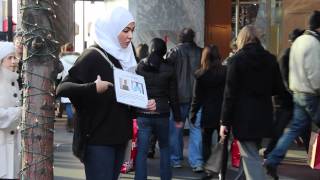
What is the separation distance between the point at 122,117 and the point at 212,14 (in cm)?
808

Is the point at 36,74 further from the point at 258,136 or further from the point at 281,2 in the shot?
the point at 281,2

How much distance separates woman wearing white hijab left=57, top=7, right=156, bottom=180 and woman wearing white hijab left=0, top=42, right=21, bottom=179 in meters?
1.29

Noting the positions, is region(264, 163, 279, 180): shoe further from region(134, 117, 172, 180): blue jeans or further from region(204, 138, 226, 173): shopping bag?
region(134, 117, 172, 180): blue jeans

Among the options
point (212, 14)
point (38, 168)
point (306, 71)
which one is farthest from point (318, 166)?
point (212, 14)

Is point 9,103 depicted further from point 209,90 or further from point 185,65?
point 185,65

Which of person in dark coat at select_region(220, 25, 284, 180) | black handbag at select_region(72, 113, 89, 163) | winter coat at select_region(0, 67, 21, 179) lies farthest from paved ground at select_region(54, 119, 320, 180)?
black handbag at select_region(72, 113, 89, 163)

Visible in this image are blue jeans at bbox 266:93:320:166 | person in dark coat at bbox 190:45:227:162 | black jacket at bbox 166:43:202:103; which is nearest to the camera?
blue jeans at bbox 266:93:320:166

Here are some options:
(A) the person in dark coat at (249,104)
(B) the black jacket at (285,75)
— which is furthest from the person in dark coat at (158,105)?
(B) the black jacket at (285,75)

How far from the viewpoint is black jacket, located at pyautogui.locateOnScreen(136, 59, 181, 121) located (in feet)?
22.2

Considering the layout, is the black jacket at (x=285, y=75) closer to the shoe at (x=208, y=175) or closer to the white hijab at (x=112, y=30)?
the shoe at (x=208, y=175)

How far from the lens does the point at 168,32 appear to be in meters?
11.2

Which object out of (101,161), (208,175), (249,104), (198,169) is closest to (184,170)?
(198,169)

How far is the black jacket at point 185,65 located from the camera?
8.48 meters

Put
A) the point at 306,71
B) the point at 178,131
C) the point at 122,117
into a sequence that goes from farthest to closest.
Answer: the point at 178,131
the point at 306,71
the point at 122,117
